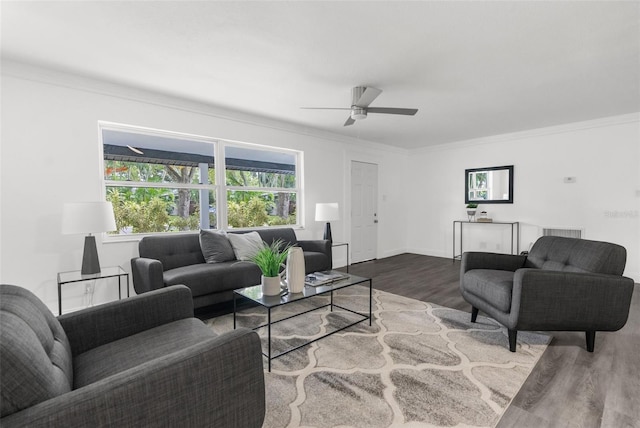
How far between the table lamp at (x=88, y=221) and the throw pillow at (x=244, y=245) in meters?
1.21

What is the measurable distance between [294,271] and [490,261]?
6.39 feet

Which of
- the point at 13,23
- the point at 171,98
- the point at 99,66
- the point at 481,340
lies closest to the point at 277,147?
the point at 171,98

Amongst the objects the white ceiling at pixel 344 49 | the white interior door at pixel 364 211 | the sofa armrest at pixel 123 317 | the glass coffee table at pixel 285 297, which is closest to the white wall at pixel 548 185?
the white ceiling at pixel 344 49

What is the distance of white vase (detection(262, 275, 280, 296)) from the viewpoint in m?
2.37

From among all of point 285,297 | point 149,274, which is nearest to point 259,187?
point 149,274

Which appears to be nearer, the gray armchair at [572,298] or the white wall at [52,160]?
the gray armchair at [572,298]

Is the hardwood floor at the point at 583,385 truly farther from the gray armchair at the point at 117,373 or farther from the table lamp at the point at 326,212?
the table lamp at the point at 326,212

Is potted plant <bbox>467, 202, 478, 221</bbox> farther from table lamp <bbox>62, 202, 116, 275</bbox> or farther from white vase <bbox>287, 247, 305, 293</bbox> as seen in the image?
table lamp <bbox>62, 202, 116, 275</bbox>

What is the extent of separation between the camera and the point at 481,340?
253cm

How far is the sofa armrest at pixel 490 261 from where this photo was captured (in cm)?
302

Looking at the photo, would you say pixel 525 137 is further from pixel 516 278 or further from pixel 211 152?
pixel 211 152

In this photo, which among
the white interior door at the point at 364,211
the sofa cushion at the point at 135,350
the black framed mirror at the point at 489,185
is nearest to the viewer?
the sofa cushion at the point at 135,350

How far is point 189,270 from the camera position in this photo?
300 cm

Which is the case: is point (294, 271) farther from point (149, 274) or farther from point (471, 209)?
point (471, 209)
